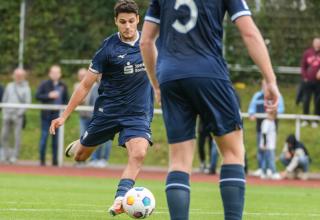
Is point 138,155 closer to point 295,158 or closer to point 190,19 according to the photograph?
point 190,19

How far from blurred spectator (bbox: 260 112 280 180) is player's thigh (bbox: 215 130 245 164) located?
44.4 feet

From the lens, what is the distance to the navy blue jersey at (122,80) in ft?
36.8

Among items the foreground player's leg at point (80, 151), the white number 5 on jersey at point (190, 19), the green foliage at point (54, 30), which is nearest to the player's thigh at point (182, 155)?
the white number 5 on jersey at point (190, 19)

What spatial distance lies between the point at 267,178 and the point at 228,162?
13.8 metres

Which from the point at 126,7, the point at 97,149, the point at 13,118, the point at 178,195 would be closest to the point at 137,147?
the point at 126,7

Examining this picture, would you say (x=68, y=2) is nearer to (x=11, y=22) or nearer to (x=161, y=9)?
(x=11, y=22)

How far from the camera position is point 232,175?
7.43 m

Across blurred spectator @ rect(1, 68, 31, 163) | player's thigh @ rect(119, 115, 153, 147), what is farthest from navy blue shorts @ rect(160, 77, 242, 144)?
blurred spectator @ rect(1, 68, 31, 163)

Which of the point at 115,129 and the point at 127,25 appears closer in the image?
the point at 127,25

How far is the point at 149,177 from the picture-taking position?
20.3 m

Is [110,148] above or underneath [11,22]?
underneath

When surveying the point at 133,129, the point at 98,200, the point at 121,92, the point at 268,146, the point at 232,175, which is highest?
the point at 121,92

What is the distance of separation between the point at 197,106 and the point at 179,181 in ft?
1.90

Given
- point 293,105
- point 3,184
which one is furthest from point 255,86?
point 3,184
